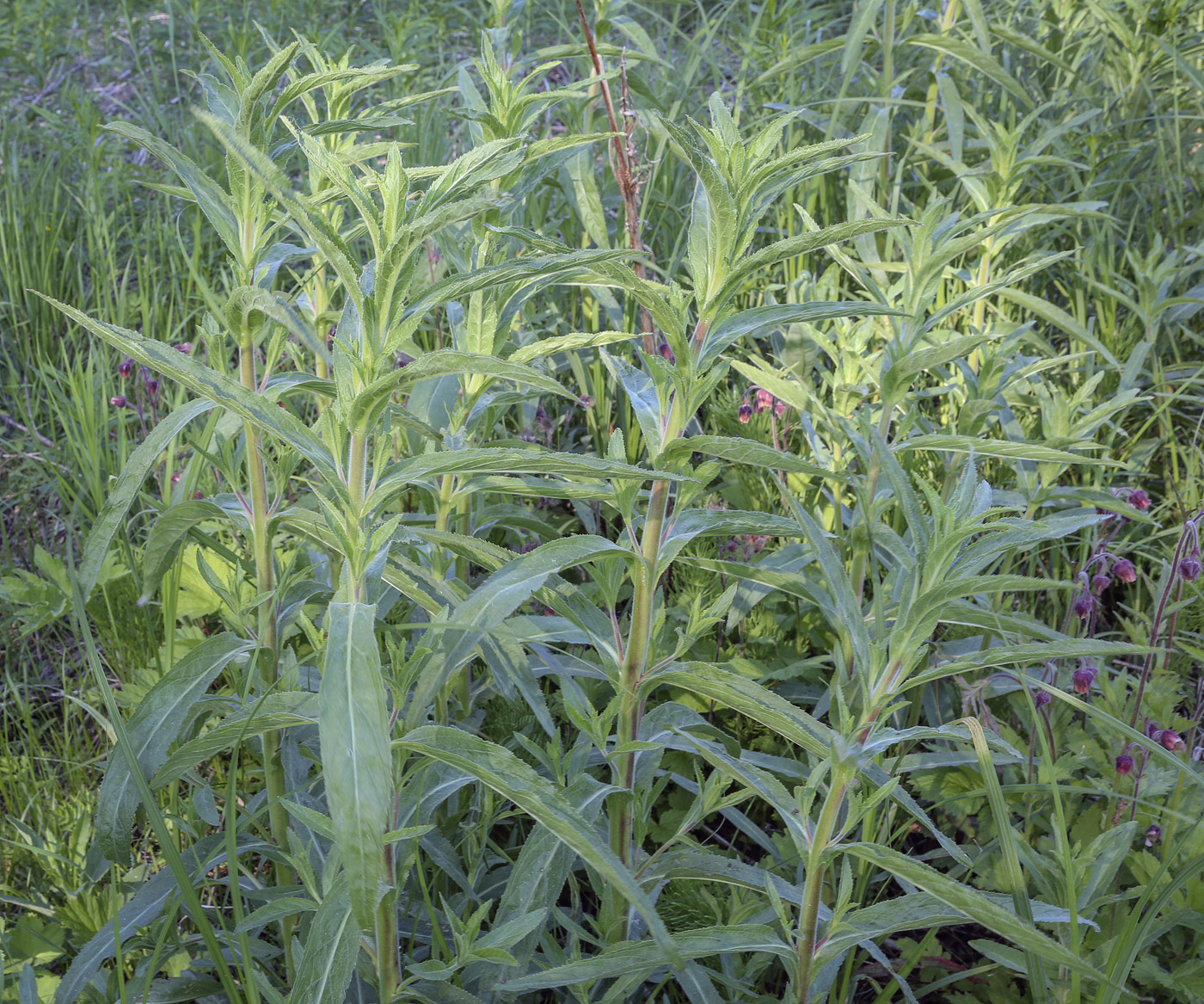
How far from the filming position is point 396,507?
96.0 inches

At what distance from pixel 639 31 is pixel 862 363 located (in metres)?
1.48

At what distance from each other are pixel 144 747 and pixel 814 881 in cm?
98

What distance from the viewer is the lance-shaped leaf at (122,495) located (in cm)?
128

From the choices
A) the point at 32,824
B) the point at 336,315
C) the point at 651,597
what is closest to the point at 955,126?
the point at 336,315

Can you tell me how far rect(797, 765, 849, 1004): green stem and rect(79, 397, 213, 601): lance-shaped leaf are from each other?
3.39 feet

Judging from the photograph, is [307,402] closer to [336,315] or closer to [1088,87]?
[336,315]

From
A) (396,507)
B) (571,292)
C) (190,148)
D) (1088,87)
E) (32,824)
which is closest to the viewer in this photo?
(32,824)

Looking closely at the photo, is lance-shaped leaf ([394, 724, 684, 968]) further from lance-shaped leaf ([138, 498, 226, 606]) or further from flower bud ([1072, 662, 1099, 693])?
flower bud ([1072, 662, 1099, 693])

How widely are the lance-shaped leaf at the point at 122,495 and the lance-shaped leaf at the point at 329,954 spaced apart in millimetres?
539

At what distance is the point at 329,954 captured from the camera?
1140 mm

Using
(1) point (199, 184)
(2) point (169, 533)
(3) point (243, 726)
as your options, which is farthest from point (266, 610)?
(1) point (199, 184)

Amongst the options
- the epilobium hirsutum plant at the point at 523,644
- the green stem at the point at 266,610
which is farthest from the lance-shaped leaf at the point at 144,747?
the green stem at the point at 266,610

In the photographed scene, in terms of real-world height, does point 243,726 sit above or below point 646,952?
above

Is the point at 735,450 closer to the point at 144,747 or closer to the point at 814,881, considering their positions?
the point at 814,881
